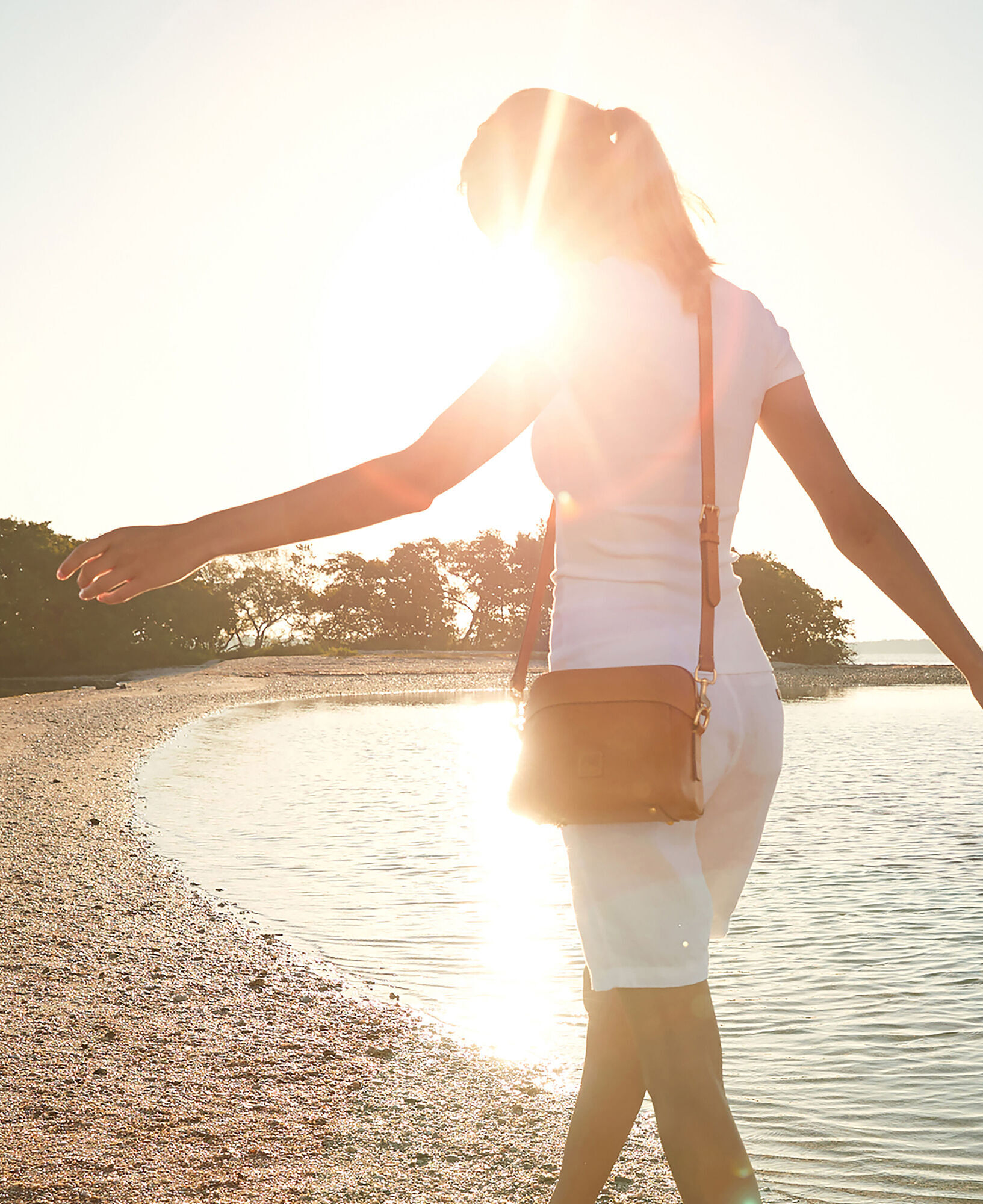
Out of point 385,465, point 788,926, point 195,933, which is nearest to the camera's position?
point 385,465

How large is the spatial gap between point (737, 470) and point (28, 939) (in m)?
5.64

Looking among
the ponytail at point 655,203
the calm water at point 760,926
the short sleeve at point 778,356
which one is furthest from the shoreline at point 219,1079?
the ponytail at point 655,203

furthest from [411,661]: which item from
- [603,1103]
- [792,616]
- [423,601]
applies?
[603,1103]

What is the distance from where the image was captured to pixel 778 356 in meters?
1.68

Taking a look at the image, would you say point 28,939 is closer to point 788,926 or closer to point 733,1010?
point 733,1010

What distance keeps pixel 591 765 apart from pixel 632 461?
16.3 inches

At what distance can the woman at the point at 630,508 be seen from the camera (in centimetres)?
143

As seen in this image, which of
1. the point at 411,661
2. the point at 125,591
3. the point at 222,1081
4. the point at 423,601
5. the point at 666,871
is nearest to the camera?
the point at 125,591

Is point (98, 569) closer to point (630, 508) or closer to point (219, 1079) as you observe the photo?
point (630, 508)

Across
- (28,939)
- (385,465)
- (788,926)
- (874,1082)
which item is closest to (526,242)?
(385,465)

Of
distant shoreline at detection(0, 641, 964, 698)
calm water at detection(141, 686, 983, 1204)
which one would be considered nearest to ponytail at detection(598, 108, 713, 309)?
calm water at detection(141, 686, 983, 1204)

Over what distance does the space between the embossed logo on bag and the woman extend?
0.08m

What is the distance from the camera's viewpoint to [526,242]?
5.28ft

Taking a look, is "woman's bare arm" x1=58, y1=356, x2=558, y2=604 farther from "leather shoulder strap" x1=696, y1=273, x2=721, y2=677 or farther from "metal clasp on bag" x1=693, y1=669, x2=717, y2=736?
"metal clasp on bag" x1=693, y1=669, x2=717, y2=736
